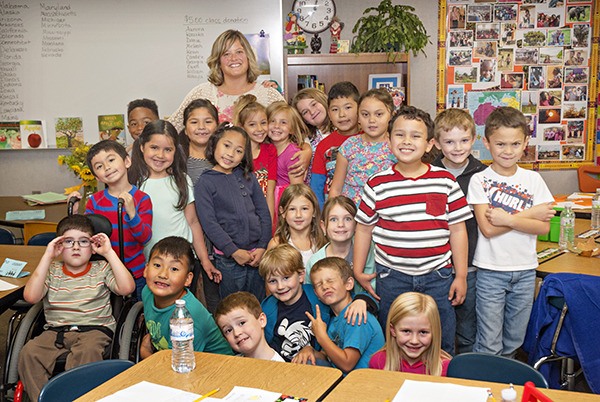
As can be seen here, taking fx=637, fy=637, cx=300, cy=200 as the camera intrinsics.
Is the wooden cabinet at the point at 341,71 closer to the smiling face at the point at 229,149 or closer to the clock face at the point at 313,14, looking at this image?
the clock face at the point at 313,14

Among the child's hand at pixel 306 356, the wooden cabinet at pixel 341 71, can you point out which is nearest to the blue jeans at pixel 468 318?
the child's hand at pixel 306 356

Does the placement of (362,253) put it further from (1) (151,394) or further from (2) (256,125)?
(1) (151,394)

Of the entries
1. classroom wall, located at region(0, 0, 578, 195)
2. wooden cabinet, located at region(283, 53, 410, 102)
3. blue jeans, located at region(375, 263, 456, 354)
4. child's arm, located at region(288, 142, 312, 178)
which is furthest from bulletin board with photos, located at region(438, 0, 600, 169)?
blue jeans, located at region(375, 263, 456, 354)

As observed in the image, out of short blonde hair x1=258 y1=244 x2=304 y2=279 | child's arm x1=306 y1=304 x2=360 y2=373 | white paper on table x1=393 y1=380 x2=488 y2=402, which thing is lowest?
child's arm x1=306 y1=304 x2=360 y2=373

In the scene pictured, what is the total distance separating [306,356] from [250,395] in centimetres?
79

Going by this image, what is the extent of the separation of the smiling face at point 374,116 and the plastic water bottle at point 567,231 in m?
1.10

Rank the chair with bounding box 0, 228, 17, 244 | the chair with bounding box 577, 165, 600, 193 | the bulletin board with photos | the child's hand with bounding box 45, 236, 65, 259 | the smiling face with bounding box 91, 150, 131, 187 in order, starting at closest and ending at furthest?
the child's hand with bounding box 45, 236, 65, 259 < the smiling face with bounding box 91, 150, 131, 187 < the chair with bounding box 0, 228, 17, 244 < the chair with bounding box 577, 165, 600, 193 < the bulletin board with photos

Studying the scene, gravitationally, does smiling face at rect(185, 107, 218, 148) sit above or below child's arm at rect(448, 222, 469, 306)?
above

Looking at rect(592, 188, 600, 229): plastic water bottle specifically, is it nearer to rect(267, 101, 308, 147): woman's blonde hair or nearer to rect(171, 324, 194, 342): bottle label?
rect(267, 101, 308, 147): woman's blonde hair

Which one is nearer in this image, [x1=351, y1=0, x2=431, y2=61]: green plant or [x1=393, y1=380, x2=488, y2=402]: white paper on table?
[x1=393, y1=380, x2=488, y2=402]: white paper on table

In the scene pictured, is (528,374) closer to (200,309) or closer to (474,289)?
(474,289)

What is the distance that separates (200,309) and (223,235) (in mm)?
628

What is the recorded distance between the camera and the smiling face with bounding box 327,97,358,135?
3559 mm

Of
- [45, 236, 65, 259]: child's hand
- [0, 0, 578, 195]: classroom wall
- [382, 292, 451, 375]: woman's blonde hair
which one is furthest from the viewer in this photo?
[0, 0, 578, 195]: classroom wall
